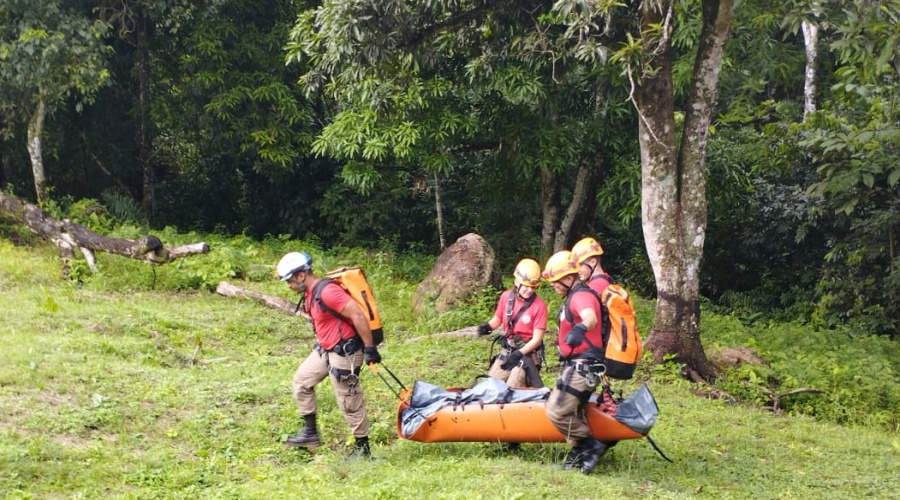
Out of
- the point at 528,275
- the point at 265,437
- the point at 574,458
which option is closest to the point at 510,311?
the point at 528,275

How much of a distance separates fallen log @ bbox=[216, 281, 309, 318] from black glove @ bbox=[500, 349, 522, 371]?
5112 millimetres

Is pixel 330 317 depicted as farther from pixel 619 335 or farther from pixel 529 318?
pixel 619 335

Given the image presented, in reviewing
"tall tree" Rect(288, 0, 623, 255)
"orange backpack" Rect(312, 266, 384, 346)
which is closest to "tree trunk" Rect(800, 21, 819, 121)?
"tall tree" Rect(288, 0, 623, 255)

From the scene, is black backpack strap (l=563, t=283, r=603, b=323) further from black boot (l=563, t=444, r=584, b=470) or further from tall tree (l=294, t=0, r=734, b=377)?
tall tree (l=294, t=0, r=734, b=377)

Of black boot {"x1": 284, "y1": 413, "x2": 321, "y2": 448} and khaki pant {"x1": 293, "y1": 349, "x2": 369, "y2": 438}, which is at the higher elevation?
khaki pant {"x1": 293, "y1": 349, "x2": 369, "y2": 438}

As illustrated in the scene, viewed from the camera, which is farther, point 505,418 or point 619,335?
point 505,418

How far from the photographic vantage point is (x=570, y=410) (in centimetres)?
622

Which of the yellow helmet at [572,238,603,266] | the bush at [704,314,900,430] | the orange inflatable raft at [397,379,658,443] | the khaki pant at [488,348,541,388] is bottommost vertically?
the bush at [704,314,900,430]

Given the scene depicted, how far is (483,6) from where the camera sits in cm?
1032

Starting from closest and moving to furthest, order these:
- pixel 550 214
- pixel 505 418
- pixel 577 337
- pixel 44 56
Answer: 1. pixel 577 337
2. pixel 505 418
3. pixel 44 56
4. pixel 550 214

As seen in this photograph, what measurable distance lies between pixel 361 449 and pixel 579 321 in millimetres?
1980

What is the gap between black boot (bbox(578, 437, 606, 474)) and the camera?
20.8ft

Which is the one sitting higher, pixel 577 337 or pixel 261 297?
pixel 577 337

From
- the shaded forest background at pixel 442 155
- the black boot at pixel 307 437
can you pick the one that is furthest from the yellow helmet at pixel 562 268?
the shaded forest background at pixel 442 155
